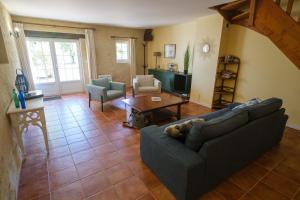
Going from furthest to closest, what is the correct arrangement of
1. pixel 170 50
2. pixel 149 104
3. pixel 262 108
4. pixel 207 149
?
pixel 170 50
pixel 149 104
pixel 262 108
pixel 207 149

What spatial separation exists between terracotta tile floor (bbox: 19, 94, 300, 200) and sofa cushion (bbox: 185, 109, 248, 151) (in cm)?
61

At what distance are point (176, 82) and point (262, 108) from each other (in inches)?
131

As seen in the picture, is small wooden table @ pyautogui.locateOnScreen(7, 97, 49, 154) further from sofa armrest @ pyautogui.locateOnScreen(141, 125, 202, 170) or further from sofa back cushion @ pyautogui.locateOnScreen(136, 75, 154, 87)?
sofa back cushion @ pyautogui.locateOnScreen(136, 75, 154, 87)

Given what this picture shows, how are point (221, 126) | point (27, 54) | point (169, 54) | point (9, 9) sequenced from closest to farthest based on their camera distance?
1. point (221, 126)
2. point (9, 9)
3. point (27, 54)
4. point (169, 54)

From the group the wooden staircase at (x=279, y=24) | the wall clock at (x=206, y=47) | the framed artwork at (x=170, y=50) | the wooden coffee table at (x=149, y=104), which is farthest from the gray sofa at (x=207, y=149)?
the framed artwork at (x=170, y=50)

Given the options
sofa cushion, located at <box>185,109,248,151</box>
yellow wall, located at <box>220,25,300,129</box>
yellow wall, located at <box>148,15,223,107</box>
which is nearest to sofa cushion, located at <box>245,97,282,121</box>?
sofa cushion, located at <box>185,109,248,151</box>

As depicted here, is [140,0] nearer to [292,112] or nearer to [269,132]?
[269,132]

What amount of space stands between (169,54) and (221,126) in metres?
4.48

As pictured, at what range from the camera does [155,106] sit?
298cm

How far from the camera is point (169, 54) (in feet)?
18.4

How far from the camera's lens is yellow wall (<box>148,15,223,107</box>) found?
150 inches

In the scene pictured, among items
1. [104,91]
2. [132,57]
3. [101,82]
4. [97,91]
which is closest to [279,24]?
[104,91]

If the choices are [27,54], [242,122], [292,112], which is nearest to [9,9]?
[27,54]

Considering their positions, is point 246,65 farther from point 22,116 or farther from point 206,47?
point 22,116
